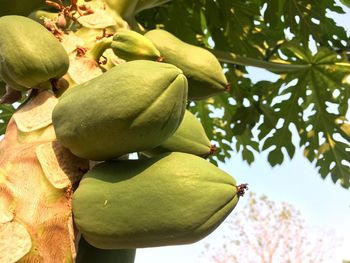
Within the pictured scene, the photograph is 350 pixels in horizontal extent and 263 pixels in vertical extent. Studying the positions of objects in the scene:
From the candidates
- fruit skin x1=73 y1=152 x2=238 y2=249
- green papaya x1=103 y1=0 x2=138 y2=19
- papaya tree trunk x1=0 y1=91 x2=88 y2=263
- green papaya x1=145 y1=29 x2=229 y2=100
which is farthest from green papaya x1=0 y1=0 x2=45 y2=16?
fruit skin x1=73 y1=152 x2=238 y2=249

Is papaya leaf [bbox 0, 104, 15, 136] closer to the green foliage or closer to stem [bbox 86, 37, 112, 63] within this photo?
the green foliage

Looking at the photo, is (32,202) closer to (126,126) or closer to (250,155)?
(126,126)

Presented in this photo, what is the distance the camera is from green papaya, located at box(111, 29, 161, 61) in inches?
49.6

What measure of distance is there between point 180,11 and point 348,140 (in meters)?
1.40

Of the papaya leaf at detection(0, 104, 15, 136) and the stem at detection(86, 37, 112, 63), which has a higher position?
the stem at detection(86, 37, 112, 63)

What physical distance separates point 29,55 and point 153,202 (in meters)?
0.46

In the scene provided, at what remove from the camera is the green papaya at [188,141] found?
1229mm

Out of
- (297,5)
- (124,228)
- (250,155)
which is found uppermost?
(297,5)

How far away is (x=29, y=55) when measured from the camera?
3.76ft

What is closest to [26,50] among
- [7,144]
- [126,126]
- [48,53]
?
[48,53]

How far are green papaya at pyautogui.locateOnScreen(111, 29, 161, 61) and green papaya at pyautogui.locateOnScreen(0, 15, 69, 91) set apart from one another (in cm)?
14

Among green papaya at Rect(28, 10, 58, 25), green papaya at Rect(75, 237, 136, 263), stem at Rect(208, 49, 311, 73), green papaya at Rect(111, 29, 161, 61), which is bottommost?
green papaya at Rect(75, 237, 136, 263)

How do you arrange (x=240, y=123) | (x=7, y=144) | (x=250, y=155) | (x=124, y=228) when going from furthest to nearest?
(x=250, y=155), (x=240, y=123), (x=7, y=144), (x=124, y=228)

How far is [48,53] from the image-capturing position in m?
1.16
